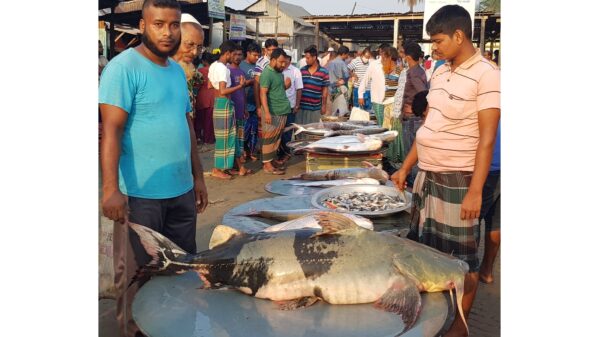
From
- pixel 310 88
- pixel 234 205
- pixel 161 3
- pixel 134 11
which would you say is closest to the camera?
pixel 161 3

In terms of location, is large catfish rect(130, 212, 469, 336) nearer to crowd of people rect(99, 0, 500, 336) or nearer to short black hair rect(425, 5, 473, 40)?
crowd of people rect(99, 0, 500, 336)

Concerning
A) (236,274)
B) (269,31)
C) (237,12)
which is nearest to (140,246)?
(236,274)

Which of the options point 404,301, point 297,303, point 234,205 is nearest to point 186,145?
point 297,303

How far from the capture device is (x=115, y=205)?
2297 mm

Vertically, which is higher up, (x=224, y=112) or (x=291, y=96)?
(x=291, y=96)

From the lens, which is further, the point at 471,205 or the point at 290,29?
the point at 290,29

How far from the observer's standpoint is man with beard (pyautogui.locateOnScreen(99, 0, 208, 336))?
2297 millimetres

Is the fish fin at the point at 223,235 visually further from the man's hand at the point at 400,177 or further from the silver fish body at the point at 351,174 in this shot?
the silver fish body at the point at 351,174

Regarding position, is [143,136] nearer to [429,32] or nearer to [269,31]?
[429,32]

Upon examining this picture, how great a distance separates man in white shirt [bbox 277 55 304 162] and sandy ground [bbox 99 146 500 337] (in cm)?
30

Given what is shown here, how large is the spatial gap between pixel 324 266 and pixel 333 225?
0.21m

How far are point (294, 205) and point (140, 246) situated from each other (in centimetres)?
204

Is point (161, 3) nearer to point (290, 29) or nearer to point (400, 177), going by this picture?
point (400, 177)

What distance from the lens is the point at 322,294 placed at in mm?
2182
